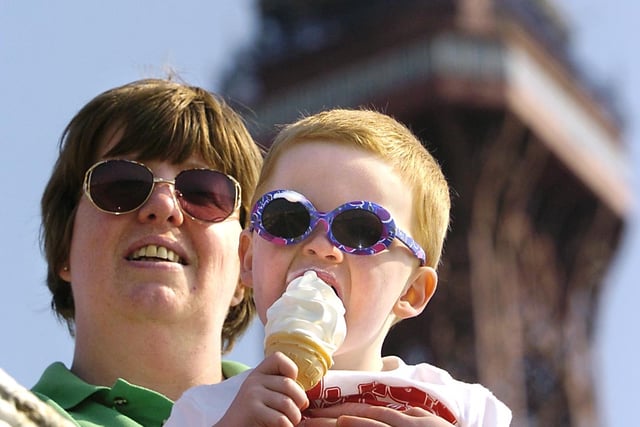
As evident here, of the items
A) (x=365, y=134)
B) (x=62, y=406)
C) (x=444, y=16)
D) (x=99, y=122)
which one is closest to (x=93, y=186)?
(x=99, y=122)

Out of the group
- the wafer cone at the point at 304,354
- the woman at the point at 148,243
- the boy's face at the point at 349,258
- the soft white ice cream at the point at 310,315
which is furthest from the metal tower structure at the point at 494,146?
the wafer cone at the point at 304,354

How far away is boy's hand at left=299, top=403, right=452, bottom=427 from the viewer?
3.07 metres

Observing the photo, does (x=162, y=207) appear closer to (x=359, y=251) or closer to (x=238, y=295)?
(x=238, y=295)

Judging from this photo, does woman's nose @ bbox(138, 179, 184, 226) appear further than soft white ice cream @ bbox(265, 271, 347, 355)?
Yes

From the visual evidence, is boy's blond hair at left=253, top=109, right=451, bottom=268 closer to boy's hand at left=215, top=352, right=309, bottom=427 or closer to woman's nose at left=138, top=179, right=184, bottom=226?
boy's hand at left=215, top=352, right=309, bottom=427

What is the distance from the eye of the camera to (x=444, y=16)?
31.4 meters

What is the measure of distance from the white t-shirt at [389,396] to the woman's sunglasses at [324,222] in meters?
0.24

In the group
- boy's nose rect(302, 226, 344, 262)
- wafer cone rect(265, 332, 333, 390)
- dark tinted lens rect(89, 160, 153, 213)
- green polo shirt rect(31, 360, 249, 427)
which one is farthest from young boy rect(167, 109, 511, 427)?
dark tinted lens rect(89, 160, 153, 213)

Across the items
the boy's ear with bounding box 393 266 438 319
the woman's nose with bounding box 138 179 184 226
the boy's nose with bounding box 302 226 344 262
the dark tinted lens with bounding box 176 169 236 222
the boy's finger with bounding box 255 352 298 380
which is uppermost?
the dark tinted lens with bounding box 176 169 236 222

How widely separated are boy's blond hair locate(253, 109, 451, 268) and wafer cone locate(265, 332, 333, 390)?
1.51 feet

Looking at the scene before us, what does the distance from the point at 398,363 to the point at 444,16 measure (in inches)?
1115

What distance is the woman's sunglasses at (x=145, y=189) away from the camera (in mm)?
4184

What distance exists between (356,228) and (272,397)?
427 mm

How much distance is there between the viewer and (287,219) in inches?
127
